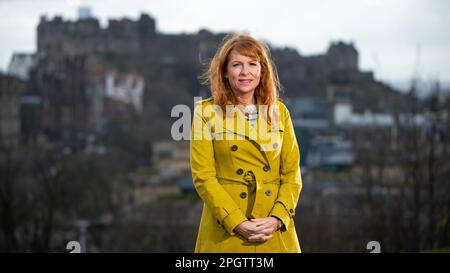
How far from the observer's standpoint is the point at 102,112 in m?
102

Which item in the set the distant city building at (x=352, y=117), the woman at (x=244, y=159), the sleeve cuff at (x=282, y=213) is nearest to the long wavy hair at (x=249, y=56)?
the woman at (x=244, y=159)

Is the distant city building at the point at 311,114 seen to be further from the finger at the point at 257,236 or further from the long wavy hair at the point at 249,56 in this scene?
the finger at the point at 257,236

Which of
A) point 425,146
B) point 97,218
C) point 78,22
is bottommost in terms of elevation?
point 97,218

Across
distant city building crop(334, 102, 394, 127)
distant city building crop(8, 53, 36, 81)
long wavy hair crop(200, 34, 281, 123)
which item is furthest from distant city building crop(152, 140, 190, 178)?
long wavy hair crop(200, 34, 281, 123)

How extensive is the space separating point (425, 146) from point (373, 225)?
2408 millimetres

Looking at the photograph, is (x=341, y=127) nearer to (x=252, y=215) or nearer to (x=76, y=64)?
(x=76, y=64)

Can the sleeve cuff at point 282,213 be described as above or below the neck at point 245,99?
below

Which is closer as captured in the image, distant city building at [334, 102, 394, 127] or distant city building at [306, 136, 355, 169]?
distant city building at [334, 102, 394, 127]

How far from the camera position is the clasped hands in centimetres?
418

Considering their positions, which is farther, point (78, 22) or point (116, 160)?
point (78, 22)

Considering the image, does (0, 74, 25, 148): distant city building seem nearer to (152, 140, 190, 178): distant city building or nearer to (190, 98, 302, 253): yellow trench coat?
(152, 140, 190, 178): distant city building

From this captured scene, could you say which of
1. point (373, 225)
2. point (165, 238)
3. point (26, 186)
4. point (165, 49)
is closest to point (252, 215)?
point (373, 225)

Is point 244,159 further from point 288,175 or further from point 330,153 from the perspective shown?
point 330,153

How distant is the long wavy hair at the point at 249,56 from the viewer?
4332 millimetres
